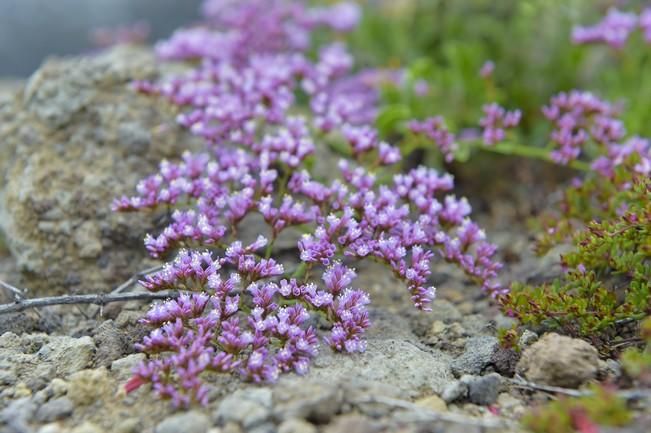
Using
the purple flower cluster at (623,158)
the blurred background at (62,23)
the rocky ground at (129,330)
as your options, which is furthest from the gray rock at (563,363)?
the blurred background at (62,23)

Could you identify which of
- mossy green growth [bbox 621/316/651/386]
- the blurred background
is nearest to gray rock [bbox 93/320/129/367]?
mossy green growth [bbox 621/316/651/386]

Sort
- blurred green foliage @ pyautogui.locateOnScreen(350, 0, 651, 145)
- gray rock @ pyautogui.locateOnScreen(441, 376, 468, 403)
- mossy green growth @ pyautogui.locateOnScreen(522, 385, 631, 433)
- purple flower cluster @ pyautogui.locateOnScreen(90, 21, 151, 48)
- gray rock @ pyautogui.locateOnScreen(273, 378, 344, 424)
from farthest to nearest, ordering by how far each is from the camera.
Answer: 1. purple flower cluster @ pyautogui.locateOnScreen(90, 21, 151, 48)
2. blurred green foliage @ pyautogui.locateOnScreen(350, 0, 651, 145)
3. gray rock @ pyautogui.locateOnScreen(441, 376, 468, 403)
4. gray rock @ pyautogui.locateOnScreen(273, 378, 344, 424)
5. mossy green growth @ pyautogui.locateOnScreen(522, 385, 631, 433)

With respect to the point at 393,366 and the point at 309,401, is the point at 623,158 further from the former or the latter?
the point at 309,401

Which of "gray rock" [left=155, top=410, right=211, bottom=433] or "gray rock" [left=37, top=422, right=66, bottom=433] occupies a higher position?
"gray rock" [left=155, top=410, right=211, bottom=433]

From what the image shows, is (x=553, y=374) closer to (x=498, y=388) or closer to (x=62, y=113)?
(x=498, y=388)

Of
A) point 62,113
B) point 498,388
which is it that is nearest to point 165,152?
point 62,113

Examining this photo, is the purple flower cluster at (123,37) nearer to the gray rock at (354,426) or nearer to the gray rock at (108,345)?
the gray rock at (108,345)

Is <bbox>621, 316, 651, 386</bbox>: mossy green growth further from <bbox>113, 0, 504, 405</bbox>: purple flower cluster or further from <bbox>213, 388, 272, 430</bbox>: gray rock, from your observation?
<bbox>213, 388, 272, 430</bbox>: gray rock

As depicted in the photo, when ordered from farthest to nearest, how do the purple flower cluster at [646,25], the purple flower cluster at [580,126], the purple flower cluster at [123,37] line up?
the purple flower cluster at [123,37] < the purple flower cluster at [646,25] < the purple flower cluster at [580,126]

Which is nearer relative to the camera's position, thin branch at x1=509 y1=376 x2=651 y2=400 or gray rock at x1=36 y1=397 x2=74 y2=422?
thin branch at x1=509 y1=376 x2=651 y2=400
